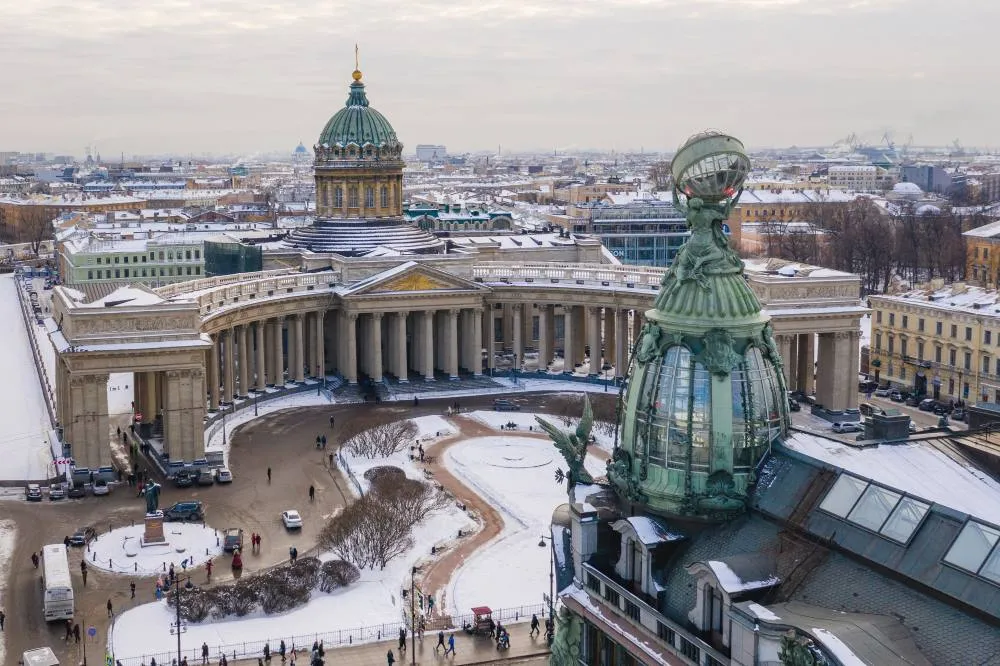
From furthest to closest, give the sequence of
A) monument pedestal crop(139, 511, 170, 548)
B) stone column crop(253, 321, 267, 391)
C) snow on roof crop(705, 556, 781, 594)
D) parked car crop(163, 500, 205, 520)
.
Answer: stone column crop(253, 321, 267, 391) < parked car crop(163, 500, 205, 520) < monument pedestal crop(139, 511, 170, 548) < snow on roof crop(705, 556, 781, 594)

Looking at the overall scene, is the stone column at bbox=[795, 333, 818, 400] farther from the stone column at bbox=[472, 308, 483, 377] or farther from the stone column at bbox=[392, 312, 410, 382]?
the stone column at bbox=[392, 312, 410, 382]

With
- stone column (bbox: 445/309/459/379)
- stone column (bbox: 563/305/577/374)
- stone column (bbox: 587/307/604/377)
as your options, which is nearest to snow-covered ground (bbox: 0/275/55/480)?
stone column (bbox: 445/309/459/379)

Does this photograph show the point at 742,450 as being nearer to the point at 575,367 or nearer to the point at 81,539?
the point at 81,539

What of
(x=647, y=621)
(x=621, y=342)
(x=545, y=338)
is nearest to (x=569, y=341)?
(x=545, y=338)

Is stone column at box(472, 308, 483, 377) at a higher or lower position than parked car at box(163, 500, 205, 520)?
higher

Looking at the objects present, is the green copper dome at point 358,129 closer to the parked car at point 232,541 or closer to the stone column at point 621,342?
the stone column at point 621,342

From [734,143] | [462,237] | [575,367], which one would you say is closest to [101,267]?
[462,237]
